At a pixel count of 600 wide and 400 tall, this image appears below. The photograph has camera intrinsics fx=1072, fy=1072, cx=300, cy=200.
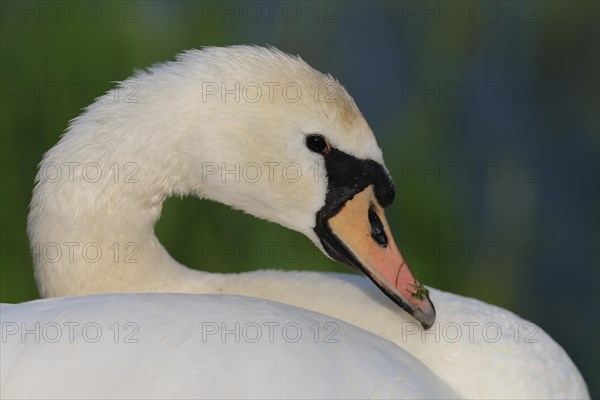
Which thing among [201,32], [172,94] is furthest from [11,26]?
[172,94]

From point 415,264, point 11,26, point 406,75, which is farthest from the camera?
point 406,75

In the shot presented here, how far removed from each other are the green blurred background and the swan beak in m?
1.36

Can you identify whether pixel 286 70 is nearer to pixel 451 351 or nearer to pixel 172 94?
pixel 172 94

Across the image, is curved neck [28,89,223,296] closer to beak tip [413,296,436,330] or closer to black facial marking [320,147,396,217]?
black facial marking [320,147,396,217]

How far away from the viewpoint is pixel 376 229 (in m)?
2.32

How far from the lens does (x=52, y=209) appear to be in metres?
2.32

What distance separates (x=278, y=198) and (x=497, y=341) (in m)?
0.58

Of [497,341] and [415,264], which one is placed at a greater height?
[497,341]

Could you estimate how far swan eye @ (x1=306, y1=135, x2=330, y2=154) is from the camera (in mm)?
2287

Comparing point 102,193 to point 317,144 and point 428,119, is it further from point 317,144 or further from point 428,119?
point 428,119

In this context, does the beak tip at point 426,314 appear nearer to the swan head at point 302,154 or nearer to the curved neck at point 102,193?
the swan head at point 302,154

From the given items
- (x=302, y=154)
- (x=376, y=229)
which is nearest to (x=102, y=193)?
(x=302, y=154)

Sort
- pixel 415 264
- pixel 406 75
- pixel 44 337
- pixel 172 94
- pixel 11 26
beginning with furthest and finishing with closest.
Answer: pixel 406 75, pixel 11 26, pixel 415 264, pixel 172 94, pixel 44 337

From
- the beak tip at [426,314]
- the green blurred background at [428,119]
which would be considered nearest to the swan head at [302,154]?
the beak tip at [426,314]
